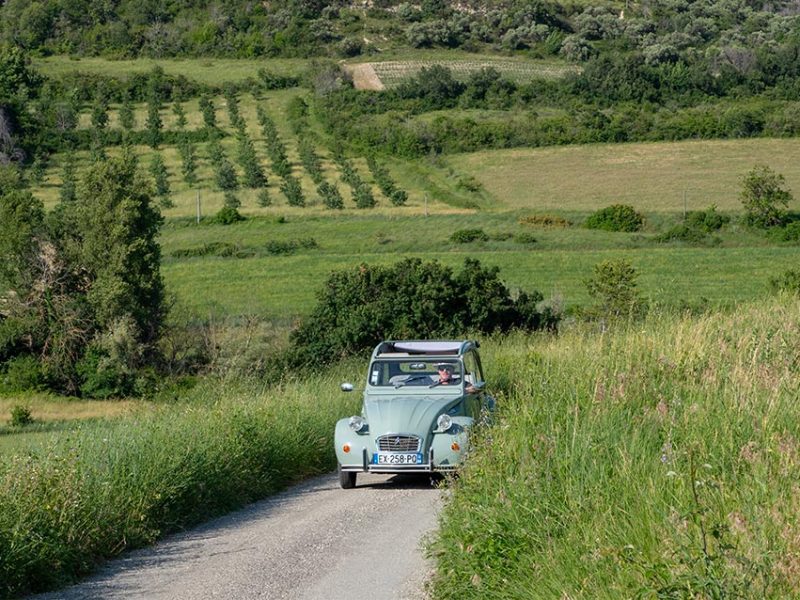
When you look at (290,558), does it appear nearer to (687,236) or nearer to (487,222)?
Result: (687,236)

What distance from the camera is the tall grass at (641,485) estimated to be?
640 centimetres

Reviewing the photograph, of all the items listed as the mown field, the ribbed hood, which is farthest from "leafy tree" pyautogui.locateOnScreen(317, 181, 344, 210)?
the ribbed hood

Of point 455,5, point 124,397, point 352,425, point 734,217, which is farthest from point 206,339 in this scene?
point 455,5

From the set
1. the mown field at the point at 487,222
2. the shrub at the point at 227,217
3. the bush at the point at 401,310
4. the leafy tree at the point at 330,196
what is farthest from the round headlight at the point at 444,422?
the leafy tree at the point at 330,196

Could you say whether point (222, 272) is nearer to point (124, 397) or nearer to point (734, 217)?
point (124, 397)

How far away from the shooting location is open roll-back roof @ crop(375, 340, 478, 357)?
17.0m

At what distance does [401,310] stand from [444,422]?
23908 mm

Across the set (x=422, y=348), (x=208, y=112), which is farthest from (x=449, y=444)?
(x=208, y=112)

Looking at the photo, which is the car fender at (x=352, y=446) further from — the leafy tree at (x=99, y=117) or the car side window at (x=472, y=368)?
A: the leafy tree at (x=99, y=117)

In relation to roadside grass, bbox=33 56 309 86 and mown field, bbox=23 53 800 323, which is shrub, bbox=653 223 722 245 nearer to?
mown field, bbox=23 53 800 323

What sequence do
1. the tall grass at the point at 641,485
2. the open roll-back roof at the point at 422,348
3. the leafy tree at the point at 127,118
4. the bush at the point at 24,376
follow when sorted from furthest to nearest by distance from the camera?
the leafy tree at the point at 127,118 < the bush at the point at 24,376 < the open roll-back roof at the point at 422,348 < the tall grass at the point at 641,485

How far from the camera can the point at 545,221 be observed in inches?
3027

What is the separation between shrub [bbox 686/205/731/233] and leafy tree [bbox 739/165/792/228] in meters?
1.52

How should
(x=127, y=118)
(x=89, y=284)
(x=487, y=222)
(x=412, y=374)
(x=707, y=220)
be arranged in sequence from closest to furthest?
(x=412, y=374)
(x=89, y=284)
(x=707, y=220)
(x=487, y=222)
(x=127, y=118)
